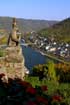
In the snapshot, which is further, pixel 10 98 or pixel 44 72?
pixel 44 72

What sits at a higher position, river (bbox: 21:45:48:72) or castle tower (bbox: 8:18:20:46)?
castle tower (bbox: 8:18:20:46)

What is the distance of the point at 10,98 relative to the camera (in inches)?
156

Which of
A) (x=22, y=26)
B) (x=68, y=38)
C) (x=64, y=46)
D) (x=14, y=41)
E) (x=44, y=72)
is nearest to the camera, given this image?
(x=14, y=41)

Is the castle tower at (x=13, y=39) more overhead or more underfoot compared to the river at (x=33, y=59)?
more overhead

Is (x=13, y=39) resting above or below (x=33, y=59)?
above

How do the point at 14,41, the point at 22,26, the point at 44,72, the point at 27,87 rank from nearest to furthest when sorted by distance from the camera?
the point at 27,87
the point at 14,41
the point at 44,72
the point at 22,26

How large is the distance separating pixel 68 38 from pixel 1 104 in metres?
114

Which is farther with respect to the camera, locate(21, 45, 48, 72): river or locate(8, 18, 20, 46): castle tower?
locate(21, 45, 48, 72): river

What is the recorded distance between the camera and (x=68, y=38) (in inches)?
4631

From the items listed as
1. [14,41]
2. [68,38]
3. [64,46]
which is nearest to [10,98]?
[14,41]

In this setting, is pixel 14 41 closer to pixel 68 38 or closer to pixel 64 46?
pixel 64 46

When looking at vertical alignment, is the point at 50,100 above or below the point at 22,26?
above

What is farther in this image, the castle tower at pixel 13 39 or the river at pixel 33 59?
the river at pixel 33 59

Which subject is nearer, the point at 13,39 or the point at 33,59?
the point at 13,39
